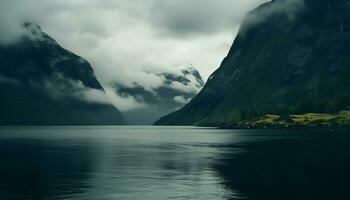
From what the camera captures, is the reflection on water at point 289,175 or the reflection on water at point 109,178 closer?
the reflection on water at point 289,175

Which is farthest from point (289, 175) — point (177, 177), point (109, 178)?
point (109, 178)

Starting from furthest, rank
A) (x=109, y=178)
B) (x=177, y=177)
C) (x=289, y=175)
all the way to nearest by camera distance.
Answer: (x=177, y=177) → (x=289, y=175) → (x=109, y=178)

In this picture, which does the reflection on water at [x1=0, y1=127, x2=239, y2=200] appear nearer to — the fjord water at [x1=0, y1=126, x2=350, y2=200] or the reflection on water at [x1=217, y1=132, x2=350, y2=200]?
the fjord water at [x1=0, y1=126, x2=350, y2=200]

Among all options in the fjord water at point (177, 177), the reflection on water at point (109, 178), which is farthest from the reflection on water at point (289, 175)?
the reflection on water at point (109, 178)

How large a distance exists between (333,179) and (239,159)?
40435mm

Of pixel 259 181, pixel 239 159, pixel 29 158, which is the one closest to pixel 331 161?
pixel 239 159

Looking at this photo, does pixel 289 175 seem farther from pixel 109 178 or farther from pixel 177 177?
pixel 109 178

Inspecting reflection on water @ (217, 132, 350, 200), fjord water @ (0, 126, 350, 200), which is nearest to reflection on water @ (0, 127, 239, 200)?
fjord water @ (0, 126, 350, 200)

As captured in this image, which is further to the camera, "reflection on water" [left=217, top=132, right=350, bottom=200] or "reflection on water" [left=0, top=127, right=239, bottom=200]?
"reflection on water" [left=0, top=127, right=239, bottom=200]

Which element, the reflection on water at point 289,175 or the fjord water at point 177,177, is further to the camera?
the fjord water at point 177,177

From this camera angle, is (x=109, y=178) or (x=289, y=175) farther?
(x=289, y=175)

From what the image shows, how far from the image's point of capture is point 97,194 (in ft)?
218

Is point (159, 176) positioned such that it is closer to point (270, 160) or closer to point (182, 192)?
point (182, 192)

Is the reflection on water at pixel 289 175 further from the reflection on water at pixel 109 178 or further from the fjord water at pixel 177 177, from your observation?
the reflection on water at pixel 109 178
